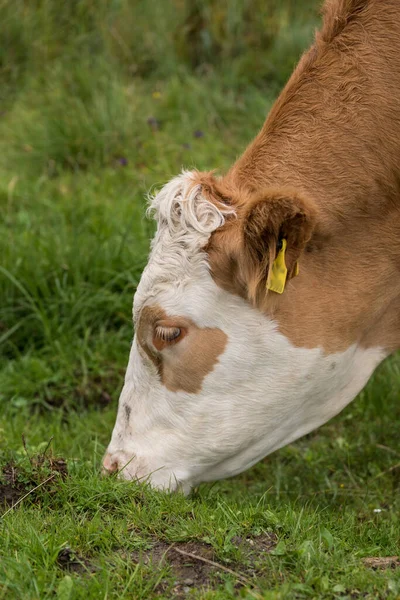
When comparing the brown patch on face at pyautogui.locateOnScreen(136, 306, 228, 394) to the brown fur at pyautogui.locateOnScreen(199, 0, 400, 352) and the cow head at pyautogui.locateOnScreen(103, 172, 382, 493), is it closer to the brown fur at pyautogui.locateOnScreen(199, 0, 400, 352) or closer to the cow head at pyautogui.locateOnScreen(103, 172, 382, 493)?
the cow head at pyautogui.locateOnScreen(103, 172, 382, 493)

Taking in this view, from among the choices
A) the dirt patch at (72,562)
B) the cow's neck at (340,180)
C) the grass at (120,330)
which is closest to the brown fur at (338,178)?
the cow's neck at (340,180)

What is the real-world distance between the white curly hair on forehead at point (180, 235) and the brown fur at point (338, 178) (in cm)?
5

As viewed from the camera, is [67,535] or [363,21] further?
[363,21]

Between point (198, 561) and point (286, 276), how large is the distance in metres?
1.11

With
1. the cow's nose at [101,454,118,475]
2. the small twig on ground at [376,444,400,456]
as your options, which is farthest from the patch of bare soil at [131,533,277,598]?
the small twig on ground at [376,444,400,456]

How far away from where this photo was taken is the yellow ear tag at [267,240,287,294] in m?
3.48

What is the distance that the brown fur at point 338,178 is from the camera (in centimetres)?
373

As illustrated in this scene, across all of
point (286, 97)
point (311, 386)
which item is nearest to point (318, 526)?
point (311, 386)

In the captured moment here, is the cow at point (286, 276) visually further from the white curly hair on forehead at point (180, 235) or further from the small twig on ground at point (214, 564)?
the small twig on ground at point (214, 564)

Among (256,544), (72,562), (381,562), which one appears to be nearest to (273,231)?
(256,544)

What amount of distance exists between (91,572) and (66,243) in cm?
332

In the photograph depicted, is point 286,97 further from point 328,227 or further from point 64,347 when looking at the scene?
point 64,347

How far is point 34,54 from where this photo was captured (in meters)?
8.27

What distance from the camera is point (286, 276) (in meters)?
3.57
